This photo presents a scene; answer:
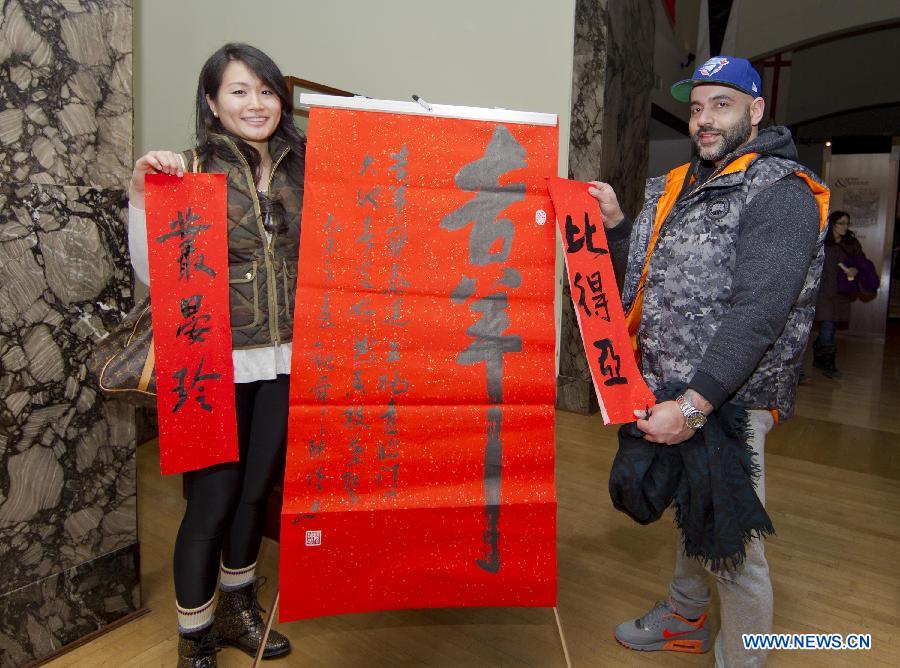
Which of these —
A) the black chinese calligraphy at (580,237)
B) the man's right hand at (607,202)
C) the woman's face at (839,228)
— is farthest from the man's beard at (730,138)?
the woman's face at (839,228)

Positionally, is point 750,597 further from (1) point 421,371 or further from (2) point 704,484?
(1) point 421,371

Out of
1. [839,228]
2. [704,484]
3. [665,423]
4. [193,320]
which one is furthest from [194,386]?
[839,228]

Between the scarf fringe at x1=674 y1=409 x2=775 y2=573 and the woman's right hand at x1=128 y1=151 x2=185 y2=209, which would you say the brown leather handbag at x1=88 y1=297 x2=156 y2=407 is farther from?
the scarf fringe at x1=674 y1=409 x2=775 y2=573

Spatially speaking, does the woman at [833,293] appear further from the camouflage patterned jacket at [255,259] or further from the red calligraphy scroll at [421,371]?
the camouflage patterned jacket at [255,259]

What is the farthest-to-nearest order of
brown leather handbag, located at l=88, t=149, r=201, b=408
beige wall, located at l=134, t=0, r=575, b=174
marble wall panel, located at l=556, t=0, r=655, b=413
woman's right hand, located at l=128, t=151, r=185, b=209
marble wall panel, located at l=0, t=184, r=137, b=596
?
marble wall panel, located at l=556, t=0, r=655, b=413
beige wall, located at l=134, t=0, r=575, b=174
marble wall panel, located at l=0, t=184, r=137, b=596
brown leather handbag, located at l=88, t=149, r=201, b=408
woman's right hand, located at l=128, t=151, r=185, b=209

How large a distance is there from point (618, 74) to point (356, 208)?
9.62 feet

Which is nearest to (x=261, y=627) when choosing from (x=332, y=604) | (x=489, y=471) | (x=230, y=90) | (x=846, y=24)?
(x=332, y=604)

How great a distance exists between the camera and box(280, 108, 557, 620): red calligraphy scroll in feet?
3.89

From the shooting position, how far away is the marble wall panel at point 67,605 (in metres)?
1.47

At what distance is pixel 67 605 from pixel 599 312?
149 centimetres

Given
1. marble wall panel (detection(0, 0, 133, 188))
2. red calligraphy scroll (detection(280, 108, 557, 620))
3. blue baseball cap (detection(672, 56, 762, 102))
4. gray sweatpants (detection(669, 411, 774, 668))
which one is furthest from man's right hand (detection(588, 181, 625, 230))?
marble wall panel (detection(0, 0, 133, 188))

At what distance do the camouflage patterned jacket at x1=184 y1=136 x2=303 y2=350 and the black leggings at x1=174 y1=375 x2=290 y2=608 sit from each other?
124mm

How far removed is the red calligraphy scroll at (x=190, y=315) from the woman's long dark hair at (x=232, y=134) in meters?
0.13

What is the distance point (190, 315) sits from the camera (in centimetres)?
122
